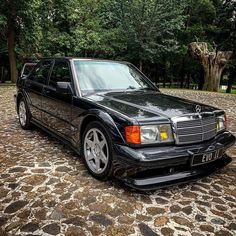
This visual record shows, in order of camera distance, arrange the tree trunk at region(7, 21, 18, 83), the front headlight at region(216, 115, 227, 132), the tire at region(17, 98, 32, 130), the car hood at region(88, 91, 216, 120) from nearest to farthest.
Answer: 1. the car hood at region(88, 91, 216, 120)
2. the front headlight at region(216, 115, 227, 132)
3. the tire at region(17, 98, 32, 130)
4. the tree trunk at region(7, 21, 18, 83)

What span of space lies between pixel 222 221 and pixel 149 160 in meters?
0.95

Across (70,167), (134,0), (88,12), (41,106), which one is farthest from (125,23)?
(70,167)

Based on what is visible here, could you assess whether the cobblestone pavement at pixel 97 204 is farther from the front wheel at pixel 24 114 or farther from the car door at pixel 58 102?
the front wheel at pixel 24 114

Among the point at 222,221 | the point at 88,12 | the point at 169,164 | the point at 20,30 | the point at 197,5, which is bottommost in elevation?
the point at 222,221

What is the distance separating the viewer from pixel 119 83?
4527mm

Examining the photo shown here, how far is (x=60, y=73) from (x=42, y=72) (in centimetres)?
91

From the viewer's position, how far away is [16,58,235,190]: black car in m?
3.11

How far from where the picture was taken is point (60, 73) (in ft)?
15.6

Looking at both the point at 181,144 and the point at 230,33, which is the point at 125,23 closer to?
the point at 230,33

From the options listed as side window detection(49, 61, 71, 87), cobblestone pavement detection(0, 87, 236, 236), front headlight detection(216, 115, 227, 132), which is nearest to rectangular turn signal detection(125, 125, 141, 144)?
cobblestone pavement detection(0, 87, 236, 236)

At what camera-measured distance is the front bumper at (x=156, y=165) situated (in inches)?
119

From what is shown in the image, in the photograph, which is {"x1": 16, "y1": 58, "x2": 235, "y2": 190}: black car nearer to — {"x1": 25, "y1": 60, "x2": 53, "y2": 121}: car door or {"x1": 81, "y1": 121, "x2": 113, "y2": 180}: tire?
{"x1": 81, "y1": 121, "x2": 113, "y2": 180}: tire

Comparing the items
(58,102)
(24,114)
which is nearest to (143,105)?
(58,102)

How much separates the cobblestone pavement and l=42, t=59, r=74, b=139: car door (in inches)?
24.1
